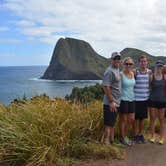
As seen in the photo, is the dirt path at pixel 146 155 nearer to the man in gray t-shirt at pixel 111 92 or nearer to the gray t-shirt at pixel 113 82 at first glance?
the man in gray t-shirt at pixel 111 92

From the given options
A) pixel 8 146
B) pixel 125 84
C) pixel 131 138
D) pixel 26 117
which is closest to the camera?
pixel 8 146

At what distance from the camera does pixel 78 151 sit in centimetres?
607

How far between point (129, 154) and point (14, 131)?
194 cm

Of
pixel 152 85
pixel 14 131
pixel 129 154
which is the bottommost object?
pixel 129 154

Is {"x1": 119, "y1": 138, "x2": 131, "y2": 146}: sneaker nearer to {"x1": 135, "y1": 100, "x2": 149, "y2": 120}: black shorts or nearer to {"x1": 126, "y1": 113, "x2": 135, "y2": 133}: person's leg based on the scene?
{"x1": 126, "y1": 113, "x2": 135, "y2": 133}: person's leg

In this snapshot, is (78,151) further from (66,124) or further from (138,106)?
(138,106)

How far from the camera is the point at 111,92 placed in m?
6.40

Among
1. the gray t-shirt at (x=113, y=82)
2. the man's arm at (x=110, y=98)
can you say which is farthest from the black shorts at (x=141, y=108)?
the man's arm at (x=110, y=98)

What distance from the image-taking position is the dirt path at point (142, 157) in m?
5.82

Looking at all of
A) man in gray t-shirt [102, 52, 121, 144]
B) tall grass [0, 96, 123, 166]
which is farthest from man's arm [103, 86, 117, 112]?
tall grass [0, 96, 123, 166]

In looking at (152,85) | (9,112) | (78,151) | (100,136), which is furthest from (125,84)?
(9,112)

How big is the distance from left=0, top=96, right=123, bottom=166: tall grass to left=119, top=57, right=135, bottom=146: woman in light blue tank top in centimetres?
45

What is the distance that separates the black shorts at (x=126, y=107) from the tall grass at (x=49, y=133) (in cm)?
49

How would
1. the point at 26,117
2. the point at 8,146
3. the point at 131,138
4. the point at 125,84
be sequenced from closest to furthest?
the point at 8,146 < the point at 26,117 < the point at 125,84 < the point at 131,138
